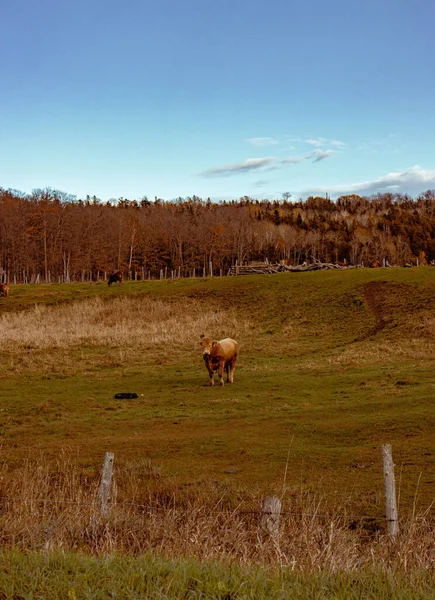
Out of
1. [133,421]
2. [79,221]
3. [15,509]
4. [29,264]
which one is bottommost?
[133,421]

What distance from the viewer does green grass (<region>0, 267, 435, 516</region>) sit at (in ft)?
47.0

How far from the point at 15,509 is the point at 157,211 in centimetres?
15464

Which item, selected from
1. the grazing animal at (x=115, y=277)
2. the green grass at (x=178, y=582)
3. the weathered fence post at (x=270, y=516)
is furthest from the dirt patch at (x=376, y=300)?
the green grass at (x=178, y=582)

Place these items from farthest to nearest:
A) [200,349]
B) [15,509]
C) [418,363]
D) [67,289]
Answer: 1. [67,289]
2. [200,349]
3. [418,363]
4. [15,509]

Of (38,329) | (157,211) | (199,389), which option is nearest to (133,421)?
(199,389)

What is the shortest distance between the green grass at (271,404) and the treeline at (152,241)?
58793mm

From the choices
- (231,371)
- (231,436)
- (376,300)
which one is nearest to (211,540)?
(231,436)

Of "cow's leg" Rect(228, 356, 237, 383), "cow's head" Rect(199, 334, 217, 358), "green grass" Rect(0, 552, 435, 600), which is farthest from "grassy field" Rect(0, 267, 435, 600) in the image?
"cow's head" Rect(199, 334, 217, 358)

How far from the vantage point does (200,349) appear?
1411 inches

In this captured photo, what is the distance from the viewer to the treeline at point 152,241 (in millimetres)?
101500

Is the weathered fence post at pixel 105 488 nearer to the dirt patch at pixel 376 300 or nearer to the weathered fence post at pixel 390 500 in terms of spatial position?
the weathered fence post at pixel 390 500

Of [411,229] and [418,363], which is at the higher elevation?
[411,229]

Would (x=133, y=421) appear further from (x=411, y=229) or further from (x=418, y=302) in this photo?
(x=411, y=229)

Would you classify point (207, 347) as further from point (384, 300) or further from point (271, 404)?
point (384, 300)
